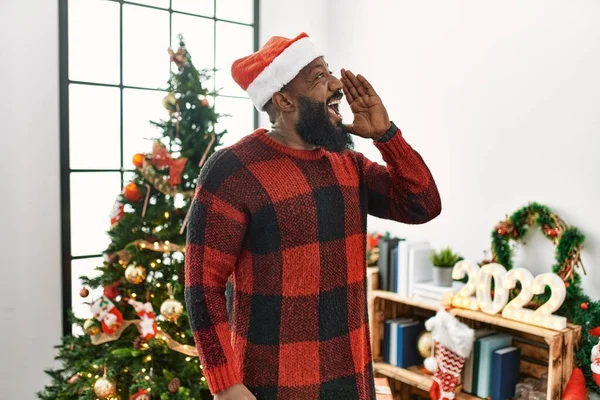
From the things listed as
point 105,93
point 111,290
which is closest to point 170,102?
point 105,93

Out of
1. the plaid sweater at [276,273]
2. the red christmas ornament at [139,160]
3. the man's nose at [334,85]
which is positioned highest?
the man's nose at [334,85]

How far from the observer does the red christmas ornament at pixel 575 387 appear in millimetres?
1881

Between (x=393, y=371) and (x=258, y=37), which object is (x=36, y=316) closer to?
(x=393, y=371)

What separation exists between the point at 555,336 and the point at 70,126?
7.94ft

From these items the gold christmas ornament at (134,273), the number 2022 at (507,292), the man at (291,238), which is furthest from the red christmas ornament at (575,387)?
the gold christmas ornament at (134,273)

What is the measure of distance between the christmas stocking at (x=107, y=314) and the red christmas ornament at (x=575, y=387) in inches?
69.7

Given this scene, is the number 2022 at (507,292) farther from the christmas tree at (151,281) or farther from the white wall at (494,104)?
the christmas tree at (151,281)

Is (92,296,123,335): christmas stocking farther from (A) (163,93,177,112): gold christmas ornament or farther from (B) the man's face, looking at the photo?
(B) the man's face

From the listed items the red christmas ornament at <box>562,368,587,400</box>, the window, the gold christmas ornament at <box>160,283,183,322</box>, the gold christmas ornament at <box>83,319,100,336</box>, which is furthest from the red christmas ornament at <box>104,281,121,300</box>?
the red christmas ornament at <box>562,368,587,400</box>

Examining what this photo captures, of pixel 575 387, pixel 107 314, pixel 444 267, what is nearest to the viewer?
pixel 575 387

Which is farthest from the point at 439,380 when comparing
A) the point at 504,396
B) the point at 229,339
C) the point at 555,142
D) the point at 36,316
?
the point at 36,316

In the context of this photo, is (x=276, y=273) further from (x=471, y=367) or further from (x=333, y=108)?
(x=471, y=367)

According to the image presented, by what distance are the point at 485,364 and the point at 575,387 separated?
0.36m

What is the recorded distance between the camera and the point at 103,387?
6.92 feet
